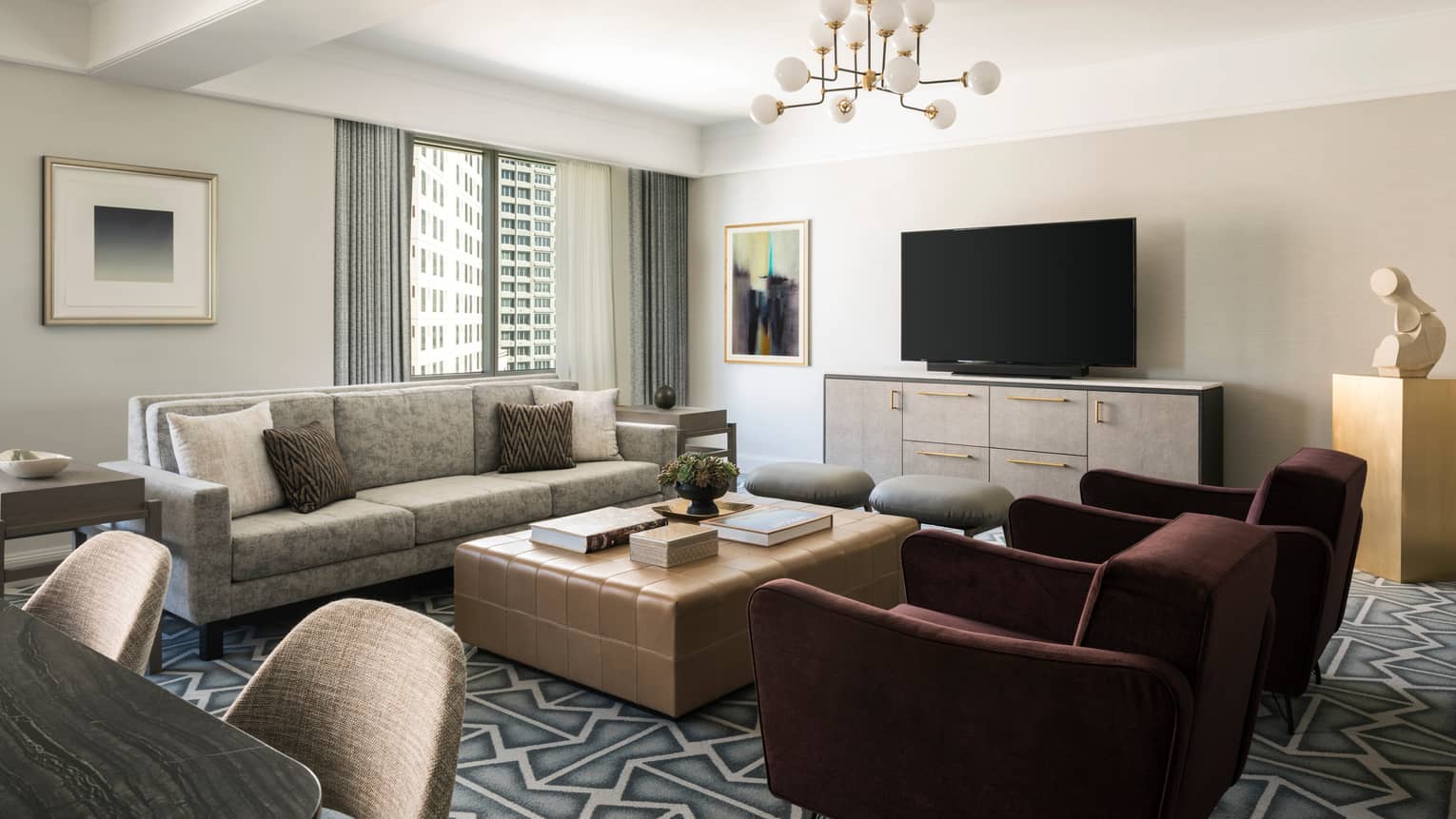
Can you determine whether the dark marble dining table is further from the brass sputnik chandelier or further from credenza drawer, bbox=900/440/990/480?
credenza drawer, bbox=900/440/990/480

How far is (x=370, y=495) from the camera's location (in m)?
4.19

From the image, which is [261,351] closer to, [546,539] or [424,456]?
[424,456]

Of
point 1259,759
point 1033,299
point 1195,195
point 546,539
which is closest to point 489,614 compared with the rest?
point 546,539

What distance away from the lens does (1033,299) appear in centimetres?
566

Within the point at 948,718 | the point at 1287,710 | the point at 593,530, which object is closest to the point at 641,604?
the point at 593,530

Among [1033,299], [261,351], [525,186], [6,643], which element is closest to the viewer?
[6,643]

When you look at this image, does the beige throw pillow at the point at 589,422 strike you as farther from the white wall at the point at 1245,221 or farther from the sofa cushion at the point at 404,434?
the white wall at the point at 1245,221

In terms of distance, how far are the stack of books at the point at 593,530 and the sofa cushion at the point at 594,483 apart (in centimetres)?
109

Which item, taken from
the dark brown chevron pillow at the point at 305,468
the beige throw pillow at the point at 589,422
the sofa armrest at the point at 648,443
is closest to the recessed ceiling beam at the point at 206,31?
the dark brown chevron pillow at the point at 305,468

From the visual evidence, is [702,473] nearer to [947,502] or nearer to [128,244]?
[947,502]

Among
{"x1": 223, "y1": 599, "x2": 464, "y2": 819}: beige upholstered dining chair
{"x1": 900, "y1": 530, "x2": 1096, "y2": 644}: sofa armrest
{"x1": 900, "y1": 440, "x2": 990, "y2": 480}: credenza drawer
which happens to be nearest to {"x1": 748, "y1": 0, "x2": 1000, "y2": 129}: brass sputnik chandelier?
{"x1": 900, "y1": 530, "x2": 1096, "y2": 644}: sofa armrest

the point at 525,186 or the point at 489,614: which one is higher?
the point at 525,186

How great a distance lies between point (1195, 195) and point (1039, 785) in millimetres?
4638

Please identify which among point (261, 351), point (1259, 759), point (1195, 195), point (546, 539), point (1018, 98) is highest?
point (1018, 98)
